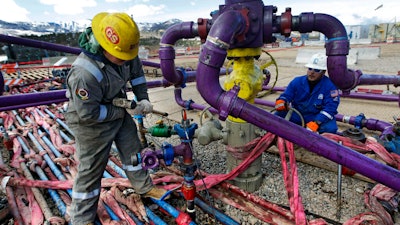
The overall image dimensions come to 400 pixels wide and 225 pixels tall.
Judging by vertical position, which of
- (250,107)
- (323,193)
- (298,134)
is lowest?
(323,193)

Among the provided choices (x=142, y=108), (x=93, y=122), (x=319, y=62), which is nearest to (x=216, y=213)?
(x=142, y=108)

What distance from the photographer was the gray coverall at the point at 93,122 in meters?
1.70

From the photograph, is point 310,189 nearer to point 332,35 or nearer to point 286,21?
point 332,35

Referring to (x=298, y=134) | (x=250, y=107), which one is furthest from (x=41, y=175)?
(x=298, y=134)

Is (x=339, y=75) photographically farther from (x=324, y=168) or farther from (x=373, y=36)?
(x=373, y=36)

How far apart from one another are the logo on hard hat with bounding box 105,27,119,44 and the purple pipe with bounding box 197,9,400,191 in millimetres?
583

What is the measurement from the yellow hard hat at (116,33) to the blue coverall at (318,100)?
79.5 inches

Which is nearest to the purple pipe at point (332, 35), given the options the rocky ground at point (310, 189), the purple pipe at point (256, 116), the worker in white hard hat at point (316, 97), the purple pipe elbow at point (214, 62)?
the purple pipe at point (256, 116)

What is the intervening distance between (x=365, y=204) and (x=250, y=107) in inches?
61.0

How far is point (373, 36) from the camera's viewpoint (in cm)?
2795

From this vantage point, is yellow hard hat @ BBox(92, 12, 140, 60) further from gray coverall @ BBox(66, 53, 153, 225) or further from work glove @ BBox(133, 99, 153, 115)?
work glove @ BBox(133, 99, 153, 115)

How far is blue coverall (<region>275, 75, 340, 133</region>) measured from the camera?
291 centimetres

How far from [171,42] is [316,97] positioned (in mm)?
1833

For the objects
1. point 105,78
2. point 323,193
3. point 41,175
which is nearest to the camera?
point 105,78
